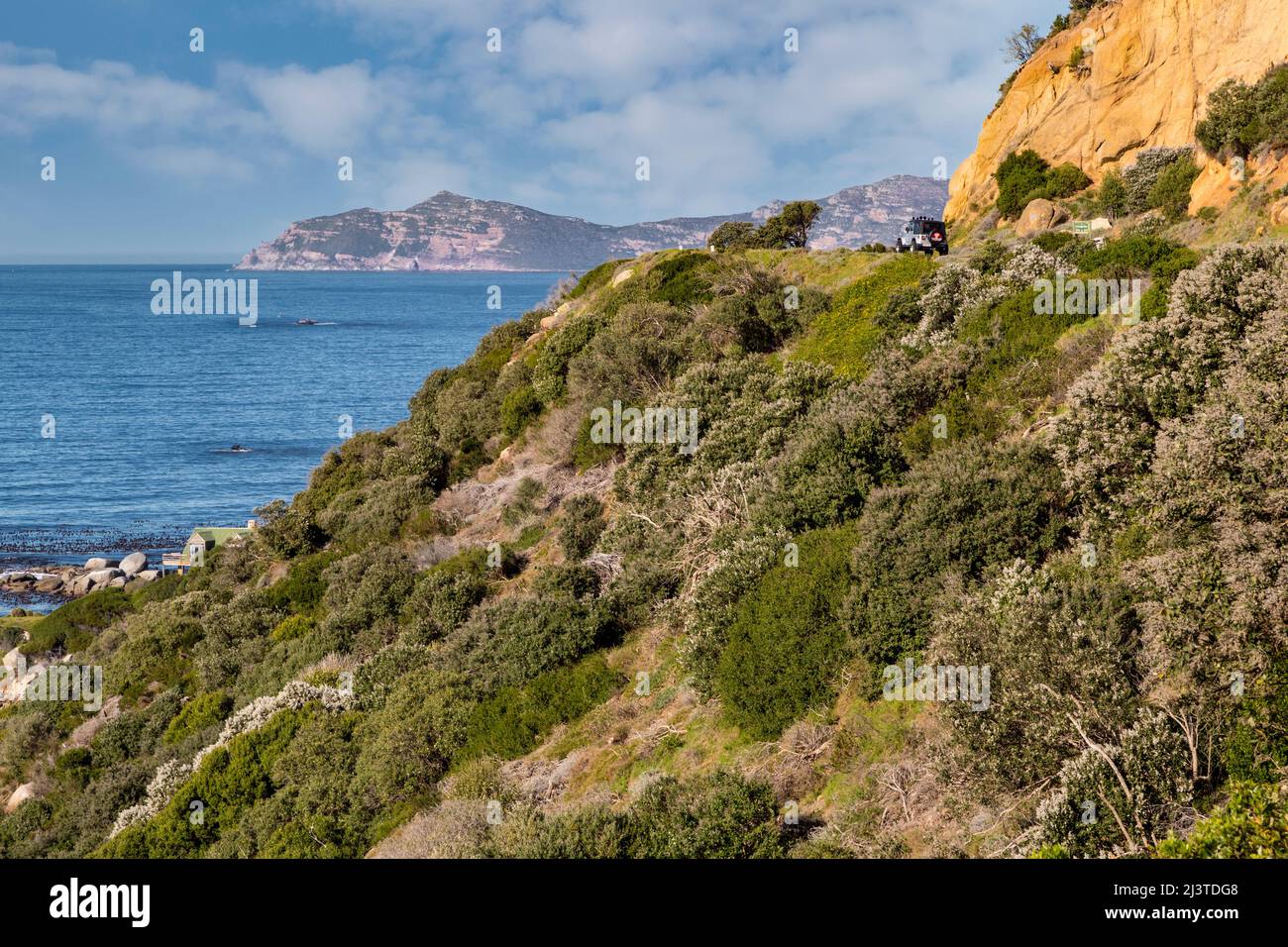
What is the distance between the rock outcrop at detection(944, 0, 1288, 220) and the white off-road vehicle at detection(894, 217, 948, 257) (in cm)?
664

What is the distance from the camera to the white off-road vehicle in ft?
130

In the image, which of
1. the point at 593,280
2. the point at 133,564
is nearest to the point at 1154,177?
the point at 593,280

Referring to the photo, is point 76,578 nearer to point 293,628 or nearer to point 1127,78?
point 293,628

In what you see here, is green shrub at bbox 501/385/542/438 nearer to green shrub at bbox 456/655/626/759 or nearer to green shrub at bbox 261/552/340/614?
green shrub at bbox 261/552/340/614

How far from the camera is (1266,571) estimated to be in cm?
1062

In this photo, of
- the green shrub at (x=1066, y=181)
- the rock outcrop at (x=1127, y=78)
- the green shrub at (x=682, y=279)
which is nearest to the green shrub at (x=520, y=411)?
the green shrub at (x=682, y=279)

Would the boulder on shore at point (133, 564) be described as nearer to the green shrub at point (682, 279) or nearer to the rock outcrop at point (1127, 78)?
the green shrub at point (682, 279)

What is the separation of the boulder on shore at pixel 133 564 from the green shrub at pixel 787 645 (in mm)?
43857

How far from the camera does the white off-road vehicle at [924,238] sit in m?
39.7

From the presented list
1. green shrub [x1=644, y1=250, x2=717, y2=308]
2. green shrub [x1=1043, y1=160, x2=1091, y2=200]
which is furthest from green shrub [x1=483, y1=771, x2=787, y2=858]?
green shrub [x1=1043, y1=160, x2=1091, y2=200]

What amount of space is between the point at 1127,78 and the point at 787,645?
34617 millimetres

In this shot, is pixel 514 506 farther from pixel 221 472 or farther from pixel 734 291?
pixel 221 472
